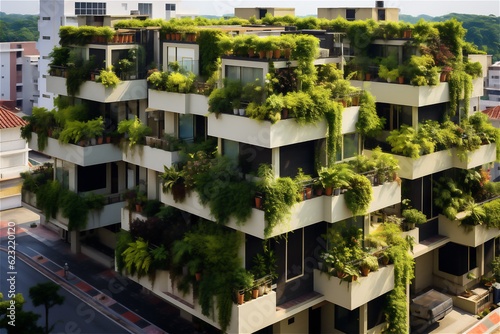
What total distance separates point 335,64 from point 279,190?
7108 millimetres

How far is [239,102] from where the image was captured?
24906mm

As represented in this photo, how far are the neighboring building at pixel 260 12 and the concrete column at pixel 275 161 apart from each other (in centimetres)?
2145

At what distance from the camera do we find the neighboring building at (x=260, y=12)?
1730 inches

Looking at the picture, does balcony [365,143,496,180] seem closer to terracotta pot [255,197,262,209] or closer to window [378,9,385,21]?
terracotta pot [255,197,262,209]

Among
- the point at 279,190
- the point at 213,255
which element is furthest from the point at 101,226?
the point at 279,190

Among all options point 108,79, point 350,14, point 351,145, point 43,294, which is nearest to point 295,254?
point 351,145

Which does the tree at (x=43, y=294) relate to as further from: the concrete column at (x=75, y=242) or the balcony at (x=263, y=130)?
the concrete column at (x=75, y=242)

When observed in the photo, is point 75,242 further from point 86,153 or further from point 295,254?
point 295,254

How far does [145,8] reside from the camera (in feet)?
229

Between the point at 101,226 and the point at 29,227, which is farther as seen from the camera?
the point at 29,227

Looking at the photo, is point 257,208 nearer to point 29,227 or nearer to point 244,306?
point 244,306

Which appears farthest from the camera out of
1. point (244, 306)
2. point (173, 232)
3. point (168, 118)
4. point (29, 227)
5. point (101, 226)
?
point (29, 227)

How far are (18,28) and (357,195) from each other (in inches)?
4292

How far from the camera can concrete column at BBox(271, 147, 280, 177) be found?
24234 mm
